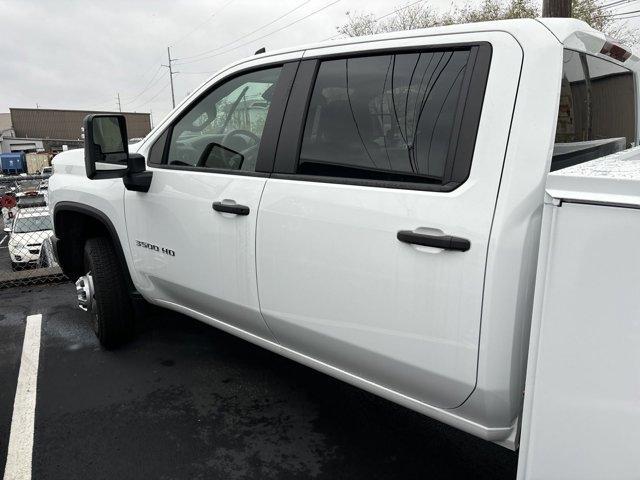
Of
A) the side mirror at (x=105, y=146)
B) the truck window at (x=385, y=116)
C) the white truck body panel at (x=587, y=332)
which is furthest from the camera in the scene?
the side mirror at (x=105, y=146)

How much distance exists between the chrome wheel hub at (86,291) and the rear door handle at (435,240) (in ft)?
8.45

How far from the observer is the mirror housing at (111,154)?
2.62 metres

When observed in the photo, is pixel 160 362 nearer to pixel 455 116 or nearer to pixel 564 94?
pixel 455 116

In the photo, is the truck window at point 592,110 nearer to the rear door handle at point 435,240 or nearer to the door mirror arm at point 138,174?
the rear door handle at point 435,240

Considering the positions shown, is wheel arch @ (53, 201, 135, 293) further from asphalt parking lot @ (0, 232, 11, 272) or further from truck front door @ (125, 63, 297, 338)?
asphalt parking lot @ (0, 232, 11, 272)

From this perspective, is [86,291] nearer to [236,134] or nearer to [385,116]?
[236,134]

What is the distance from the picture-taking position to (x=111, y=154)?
2689 millimetres

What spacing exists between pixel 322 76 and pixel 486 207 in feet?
3.40

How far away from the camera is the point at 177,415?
2744mm

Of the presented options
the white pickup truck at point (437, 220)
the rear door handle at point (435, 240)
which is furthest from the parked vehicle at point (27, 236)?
the rear door handle at point (435, 240)

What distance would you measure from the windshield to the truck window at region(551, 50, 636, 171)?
53.1 feet

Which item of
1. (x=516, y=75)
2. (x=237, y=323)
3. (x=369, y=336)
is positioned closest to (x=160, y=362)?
(x=237, y=323)

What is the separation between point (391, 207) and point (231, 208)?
0.88 metres

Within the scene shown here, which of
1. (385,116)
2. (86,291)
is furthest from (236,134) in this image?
(86,291)
